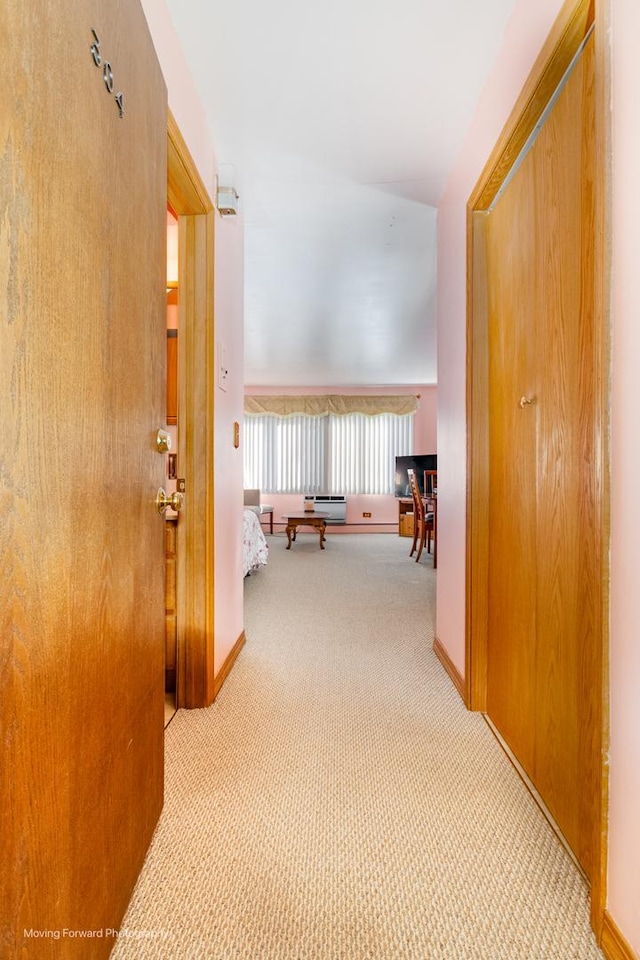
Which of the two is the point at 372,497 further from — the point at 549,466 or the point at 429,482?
the point at 549,466

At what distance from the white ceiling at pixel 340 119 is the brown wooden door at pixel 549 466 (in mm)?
479

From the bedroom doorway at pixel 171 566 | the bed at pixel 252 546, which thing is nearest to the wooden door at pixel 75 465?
the bedroom doorway at pixel 171 566

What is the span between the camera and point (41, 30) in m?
0.58

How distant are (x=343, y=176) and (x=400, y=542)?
5.05 metres

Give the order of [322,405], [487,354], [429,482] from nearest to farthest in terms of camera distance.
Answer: [487,354], [429,482], [322,405]

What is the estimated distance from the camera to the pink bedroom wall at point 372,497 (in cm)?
763

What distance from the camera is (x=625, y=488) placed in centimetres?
82

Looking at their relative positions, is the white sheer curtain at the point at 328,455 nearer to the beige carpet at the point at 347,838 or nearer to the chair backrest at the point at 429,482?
the chair backrest at the point at 429,482

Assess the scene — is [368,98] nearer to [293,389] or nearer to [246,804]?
[246,804]

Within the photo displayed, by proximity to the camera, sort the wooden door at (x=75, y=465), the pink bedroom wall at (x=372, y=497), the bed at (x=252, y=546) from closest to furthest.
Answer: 1. the wooden door at (x=75, y=465)
2. the bed at (x=252, y=546)
3. the pink bedroom wall at (x=372, y=497)

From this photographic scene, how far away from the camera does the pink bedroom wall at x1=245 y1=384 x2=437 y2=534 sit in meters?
7.63

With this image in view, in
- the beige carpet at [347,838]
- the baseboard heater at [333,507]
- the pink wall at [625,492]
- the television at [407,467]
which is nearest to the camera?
the pink wall at [625,492]

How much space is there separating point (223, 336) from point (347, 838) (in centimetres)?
185

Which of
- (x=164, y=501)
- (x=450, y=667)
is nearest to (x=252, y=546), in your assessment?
(x=450, y=667)
